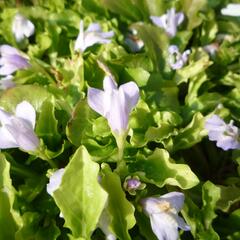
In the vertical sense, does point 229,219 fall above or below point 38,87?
below

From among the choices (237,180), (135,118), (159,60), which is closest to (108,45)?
(159,60)

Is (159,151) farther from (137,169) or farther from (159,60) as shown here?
(159,60)

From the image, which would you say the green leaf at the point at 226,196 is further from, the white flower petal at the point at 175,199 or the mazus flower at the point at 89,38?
the mazus flower at the point at 89,38

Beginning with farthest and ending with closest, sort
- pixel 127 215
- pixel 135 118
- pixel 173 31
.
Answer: pixel 173 31, pixel 135 118, pixel 127 215

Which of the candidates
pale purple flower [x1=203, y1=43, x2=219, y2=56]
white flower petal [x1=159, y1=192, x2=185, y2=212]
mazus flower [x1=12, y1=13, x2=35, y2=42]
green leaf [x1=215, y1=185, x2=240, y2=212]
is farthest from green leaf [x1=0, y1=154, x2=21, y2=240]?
pale purple flower [x1=203, y1=43, x2=219, y2=56]

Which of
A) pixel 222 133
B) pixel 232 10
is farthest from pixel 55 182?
pixel 232 10

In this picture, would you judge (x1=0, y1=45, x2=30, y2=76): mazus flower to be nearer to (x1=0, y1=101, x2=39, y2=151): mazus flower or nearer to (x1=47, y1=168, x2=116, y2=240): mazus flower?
(x1=0, y1=101, x2=39, y2=151): mazus flower

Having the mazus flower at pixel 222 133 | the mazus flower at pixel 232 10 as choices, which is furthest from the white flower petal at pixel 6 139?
the mazus flower at pixel 232 10

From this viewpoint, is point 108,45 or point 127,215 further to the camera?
point 108,45

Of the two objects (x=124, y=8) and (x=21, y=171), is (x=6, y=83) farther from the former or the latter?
(x=124, y=8)
